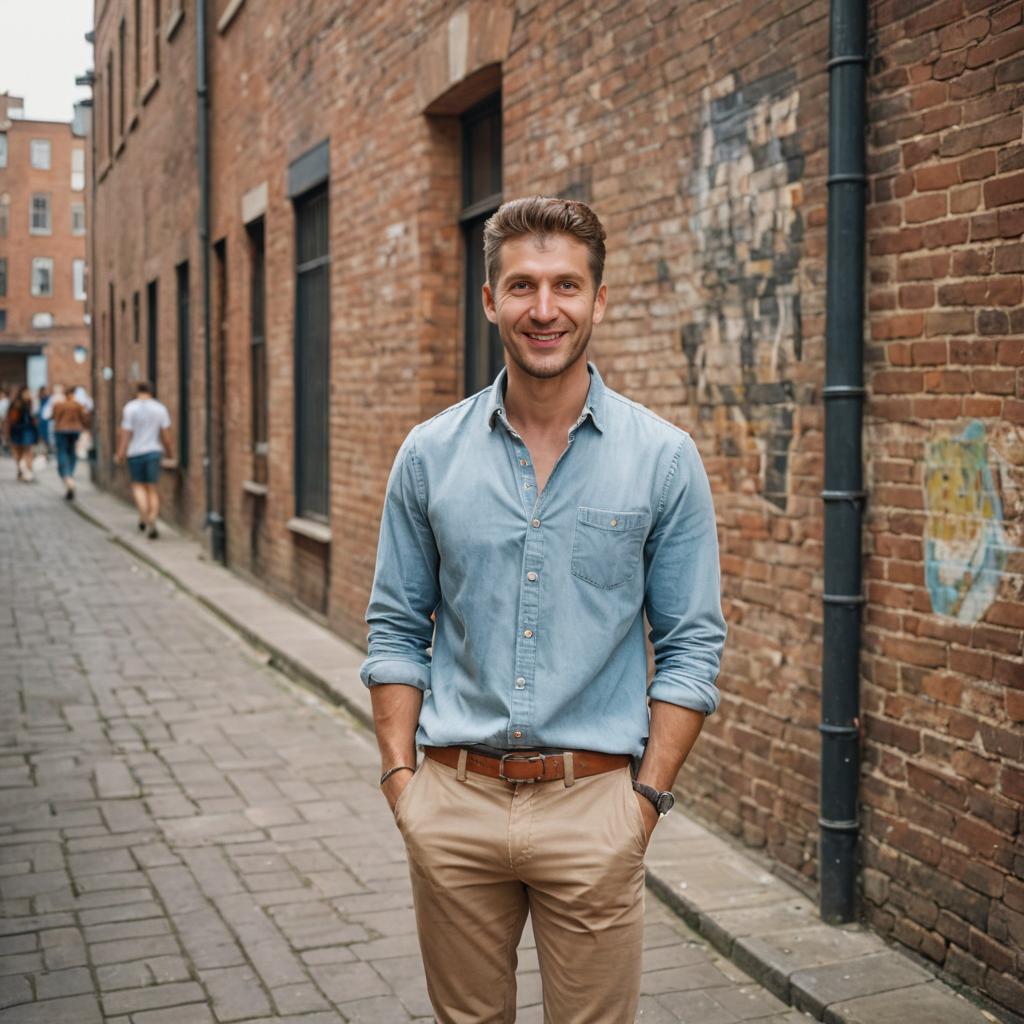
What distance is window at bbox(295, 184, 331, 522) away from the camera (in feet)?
35.9

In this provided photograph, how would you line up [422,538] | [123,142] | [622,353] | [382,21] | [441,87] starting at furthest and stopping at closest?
[123,142], [382,21], [441,87], [622,353], [422,538]

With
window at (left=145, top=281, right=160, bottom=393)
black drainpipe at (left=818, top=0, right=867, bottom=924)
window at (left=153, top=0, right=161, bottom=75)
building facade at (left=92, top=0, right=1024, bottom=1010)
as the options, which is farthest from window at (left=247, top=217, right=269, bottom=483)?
black drainpipe at (left=818, top=0, right=867, bottom=924)

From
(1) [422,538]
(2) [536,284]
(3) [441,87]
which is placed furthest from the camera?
(3) [441,87]

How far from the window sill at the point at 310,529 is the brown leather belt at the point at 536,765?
25.8ft

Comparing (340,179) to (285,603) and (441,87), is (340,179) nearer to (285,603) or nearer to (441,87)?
(441,87)

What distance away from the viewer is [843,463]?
4383 mm

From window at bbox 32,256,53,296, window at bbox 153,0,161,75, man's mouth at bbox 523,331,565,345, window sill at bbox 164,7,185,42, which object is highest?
window at bbox 32,256,53,296

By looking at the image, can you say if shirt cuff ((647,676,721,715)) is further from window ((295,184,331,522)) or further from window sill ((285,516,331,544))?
window ((295,184,331,522))

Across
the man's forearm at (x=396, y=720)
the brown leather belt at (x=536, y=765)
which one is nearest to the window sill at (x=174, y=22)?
the man's forearm at (x=396, y=720)

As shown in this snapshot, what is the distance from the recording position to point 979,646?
12.9 ft

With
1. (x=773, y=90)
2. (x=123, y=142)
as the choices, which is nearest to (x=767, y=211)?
(x=773, y=90)

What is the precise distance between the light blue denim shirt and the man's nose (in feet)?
0.64

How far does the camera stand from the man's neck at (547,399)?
263 centimetres

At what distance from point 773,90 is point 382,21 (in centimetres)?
472
